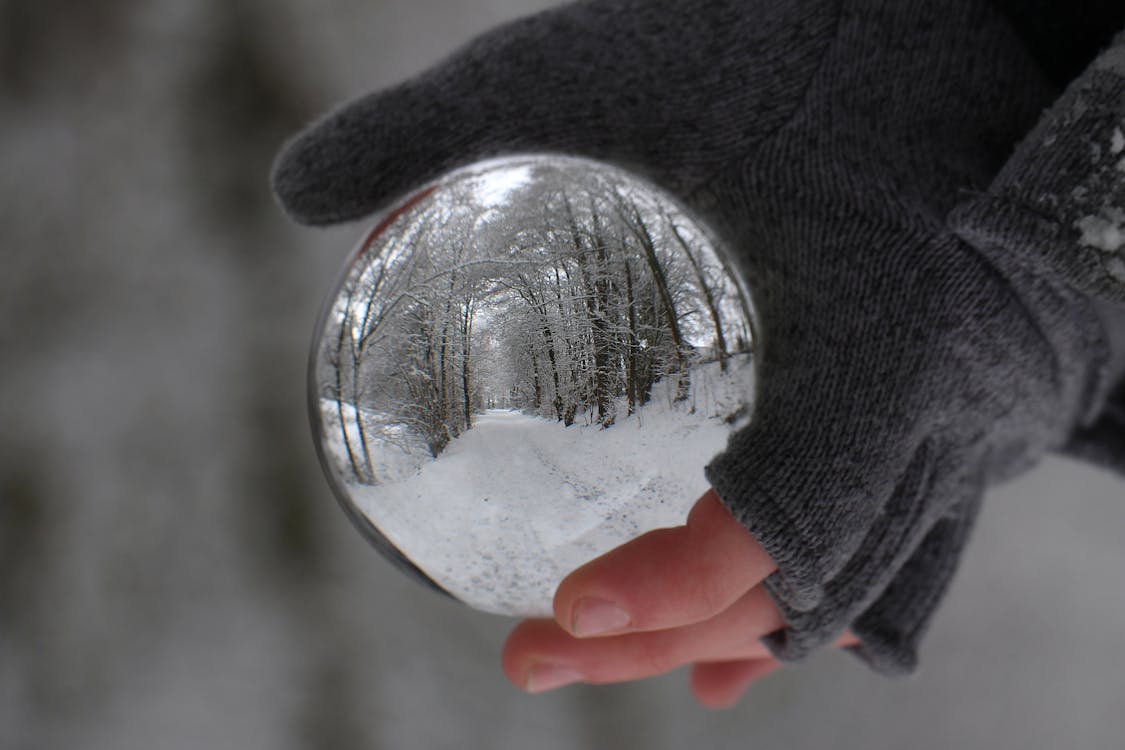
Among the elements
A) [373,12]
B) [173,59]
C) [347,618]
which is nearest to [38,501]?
[347,618]

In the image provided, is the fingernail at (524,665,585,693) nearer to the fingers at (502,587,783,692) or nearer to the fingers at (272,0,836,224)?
the fingers at (502,587,783,692)

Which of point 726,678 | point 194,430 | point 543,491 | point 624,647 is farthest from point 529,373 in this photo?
point 194,430

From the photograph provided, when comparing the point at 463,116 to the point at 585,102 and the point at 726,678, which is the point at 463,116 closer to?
the point at 585,102

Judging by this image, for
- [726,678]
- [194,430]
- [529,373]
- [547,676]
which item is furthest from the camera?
[194,430]

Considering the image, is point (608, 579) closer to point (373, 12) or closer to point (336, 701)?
point (336, 701)

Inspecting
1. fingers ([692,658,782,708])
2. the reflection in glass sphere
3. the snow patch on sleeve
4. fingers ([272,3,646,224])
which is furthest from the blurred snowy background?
the snow patch on sleeve

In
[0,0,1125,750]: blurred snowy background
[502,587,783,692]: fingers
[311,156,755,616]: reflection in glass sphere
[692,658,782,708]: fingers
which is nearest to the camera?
[311,156,755,616]: reflection in glass sphere
